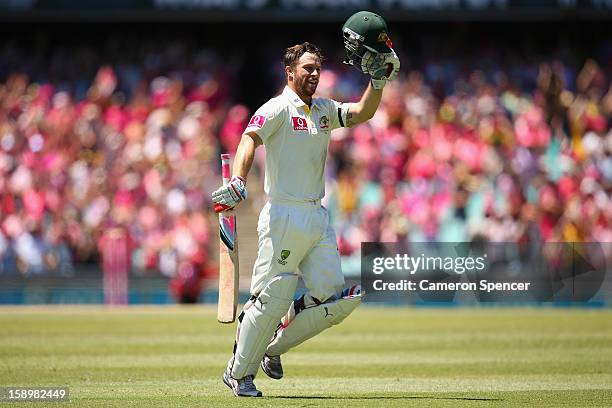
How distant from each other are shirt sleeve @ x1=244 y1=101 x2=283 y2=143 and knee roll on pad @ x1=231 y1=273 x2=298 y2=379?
1009mm

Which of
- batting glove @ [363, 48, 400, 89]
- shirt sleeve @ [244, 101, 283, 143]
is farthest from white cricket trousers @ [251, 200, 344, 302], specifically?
batting glove @ [363, 48, 400, 89]

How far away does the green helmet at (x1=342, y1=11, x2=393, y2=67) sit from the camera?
8469 mm

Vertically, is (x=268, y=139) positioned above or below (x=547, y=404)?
above

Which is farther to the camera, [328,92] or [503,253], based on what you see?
[328,92]

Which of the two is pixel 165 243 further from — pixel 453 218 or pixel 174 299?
pixel 453 218

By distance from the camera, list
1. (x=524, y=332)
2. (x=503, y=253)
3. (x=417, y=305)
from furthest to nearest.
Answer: (x=417, y=305) < (x=503, y=253) < (x=524, y=332)

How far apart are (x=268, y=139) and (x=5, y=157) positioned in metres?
14.6

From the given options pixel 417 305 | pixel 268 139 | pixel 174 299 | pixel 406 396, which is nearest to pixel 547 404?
pixel 406 396

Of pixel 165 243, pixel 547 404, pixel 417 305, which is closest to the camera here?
pixel 547 404

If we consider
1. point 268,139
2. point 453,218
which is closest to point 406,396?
point 268,139

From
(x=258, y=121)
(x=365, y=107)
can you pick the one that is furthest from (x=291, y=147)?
(x=365, y=107)

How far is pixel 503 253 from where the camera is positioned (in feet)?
56.7

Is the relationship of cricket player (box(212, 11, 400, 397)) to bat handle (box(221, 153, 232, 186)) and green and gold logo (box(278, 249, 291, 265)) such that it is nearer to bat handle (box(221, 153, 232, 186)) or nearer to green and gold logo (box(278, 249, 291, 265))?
green and gold logo (box(278, 249, 291, 265))

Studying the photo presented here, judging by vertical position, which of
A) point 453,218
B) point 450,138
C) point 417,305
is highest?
point 450,138
